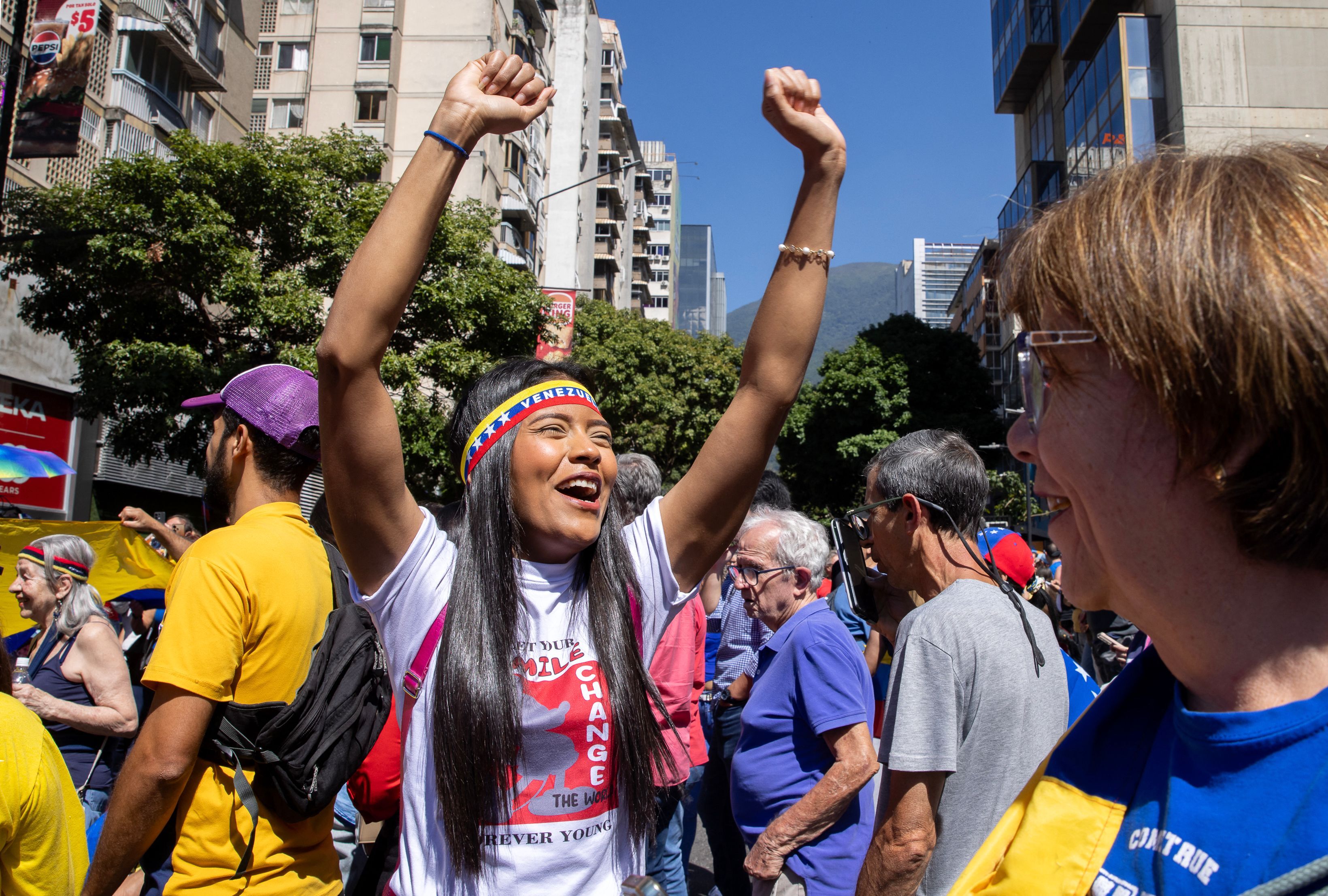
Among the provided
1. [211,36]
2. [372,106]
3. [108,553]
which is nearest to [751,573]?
[108,553]

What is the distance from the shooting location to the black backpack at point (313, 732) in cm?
239

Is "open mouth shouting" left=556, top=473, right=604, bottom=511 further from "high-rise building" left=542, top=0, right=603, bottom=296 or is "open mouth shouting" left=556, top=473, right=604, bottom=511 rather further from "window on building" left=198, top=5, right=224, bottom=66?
"high-rise building" left=542, top=0, right=603, bottom=296

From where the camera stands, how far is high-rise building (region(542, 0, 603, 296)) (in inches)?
1913

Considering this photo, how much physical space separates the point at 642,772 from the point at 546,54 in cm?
4435

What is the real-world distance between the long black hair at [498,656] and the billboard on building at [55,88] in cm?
1640

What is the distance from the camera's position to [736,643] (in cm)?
571

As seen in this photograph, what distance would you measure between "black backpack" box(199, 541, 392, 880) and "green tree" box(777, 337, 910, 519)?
1309 inches

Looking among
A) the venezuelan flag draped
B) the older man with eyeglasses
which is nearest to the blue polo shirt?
the older man with eyeglasses

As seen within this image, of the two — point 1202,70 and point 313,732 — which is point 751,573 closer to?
point 313,732

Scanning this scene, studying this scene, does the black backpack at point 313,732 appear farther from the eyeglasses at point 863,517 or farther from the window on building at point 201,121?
the window on building at point 201,121

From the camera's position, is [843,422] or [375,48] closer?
[375,48]

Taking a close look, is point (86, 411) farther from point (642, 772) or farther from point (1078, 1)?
point (1078, 1)

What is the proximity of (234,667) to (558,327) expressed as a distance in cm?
1974

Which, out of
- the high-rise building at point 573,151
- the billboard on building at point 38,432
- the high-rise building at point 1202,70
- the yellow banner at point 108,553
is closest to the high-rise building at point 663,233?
the high-rise building at point 573,151
